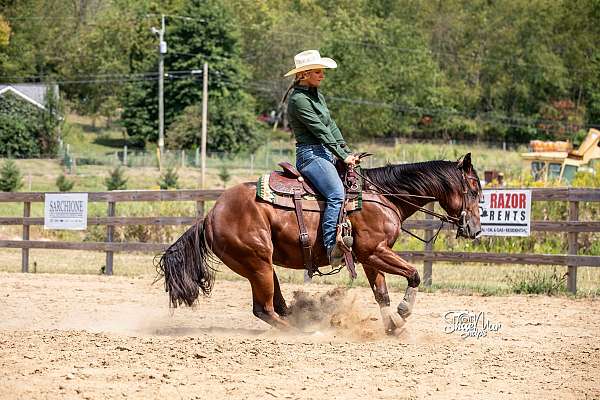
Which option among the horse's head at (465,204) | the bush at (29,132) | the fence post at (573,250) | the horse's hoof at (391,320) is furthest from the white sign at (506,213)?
the bush at (29,132)

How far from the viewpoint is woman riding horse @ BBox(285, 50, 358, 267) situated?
28.8 ft

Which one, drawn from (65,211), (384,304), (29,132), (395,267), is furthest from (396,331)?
(29,132)

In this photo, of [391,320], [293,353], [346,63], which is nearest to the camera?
[293,353]

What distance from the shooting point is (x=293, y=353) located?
25.0 feet

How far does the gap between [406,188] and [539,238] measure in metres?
8.92

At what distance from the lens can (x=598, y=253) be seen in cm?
1594

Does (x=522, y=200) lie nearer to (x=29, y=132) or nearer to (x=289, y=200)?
(x=289, y=200)

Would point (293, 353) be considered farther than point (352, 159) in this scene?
No

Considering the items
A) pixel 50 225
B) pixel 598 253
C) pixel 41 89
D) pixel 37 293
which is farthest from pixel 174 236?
pixel 41 89

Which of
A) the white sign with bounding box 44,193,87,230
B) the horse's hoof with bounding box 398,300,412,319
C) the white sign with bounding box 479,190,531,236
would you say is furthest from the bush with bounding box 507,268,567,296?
the white sign with bounding box 44,193,87,230

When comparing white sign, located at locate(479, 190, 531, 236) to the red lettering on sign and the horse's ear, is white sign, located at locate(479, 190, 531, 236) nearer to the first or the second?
the red lettering on sign

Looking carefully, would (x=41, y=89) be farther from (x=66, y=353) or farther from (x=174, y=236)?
(x=66, y=353)

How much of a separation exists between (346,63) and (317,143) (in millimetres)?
56338

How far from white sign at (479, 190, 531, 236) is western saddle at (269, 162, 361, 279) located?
461 centimetres
